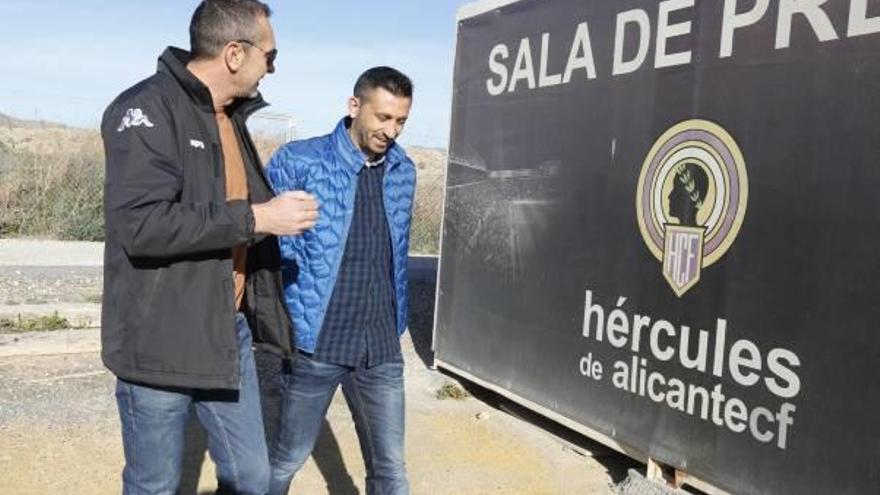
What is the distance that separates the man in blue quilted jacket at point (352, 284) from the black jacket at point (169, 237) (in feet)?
2.23

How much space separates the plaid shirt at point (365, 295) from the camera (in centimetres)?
322

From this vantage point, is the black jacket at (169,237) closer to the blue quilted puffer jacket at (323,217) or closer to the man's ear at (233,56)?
the man's ear at (233,56)

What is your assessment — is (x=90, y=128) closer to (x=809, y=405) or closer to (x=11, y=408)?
(x=11, y=408)

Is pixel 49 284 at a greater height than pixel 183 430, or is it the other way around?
pixel 183 430

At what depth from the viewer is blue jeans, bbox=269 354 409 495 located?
327cm

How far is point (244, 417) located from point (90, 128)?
52.2 ft

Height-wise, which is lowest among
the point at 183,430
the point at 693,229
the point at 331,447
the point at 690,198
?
the point at 331,447

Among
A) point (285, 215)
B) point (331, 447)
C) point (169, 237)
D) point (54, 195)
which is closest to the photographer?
point (169, 237)

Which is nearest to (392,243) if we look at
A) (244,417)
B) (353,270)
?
(353,270)

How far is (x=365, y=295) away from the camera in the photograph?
10.8ft

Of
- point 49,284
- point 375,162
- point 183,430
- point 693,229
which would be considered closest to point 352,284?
point 375,162

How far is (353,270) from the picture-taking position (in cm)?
327

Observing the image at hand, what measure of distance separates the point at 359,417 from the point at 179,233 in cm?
132

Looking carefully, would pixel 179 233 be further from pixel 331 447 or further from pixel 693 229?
pixel 331 447
